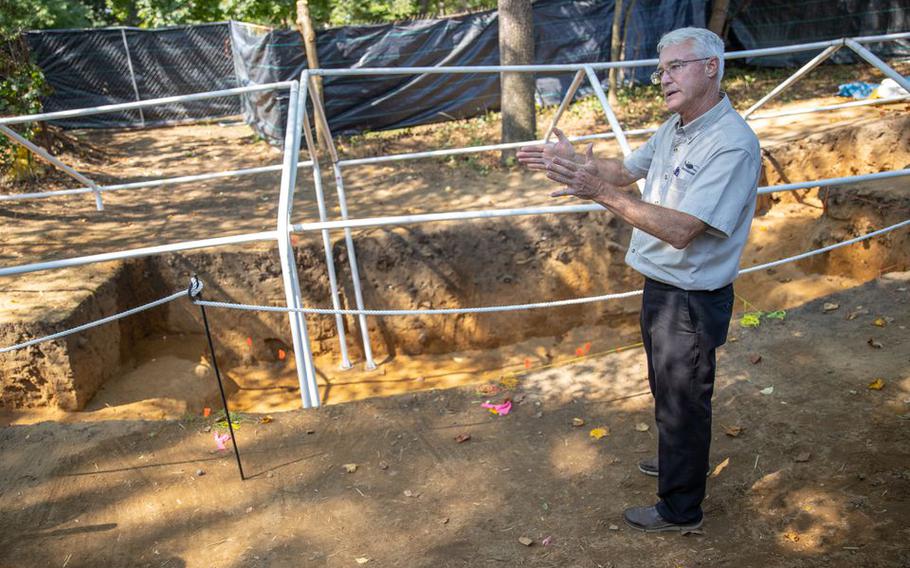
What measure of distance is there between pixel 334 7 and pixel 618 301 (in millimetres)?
16618

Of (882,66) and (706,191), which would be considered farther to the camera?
(882,66)

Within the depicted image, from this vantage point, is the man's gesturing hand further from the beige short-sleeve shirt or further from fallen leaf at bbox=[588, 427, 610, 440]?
fallen leaf at bbox=[588, 427, 610, 440]

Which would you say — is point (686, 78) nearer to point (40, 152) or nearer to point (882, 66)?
point (882, 66)

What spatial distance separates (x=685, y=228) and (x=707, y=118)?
428mm

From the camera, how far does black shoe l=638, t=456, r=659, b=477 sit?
3.35 metres

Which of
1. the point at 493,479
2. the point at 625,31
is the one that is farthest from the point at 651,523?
the point at 625,31

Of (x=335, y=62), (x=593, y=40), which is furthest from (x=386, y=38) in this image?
(x=593, y=40)

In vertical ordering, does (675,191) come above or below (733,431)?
above

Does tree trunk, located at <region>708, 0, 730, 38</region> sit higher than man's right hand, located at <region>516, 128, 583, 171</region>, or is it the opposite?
tree trunk, located at <region>708, 0, 730, 38</region>

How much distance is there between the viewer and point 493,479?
136 inches

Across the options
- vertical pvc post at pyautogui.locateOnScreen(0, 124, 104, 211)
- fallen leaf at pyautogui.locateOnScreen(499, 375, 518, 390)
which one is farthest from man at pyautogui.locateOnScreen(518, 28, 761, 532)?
vertical pvc post at pyautogui.locateOnScreen(0, 124, 104, 211)

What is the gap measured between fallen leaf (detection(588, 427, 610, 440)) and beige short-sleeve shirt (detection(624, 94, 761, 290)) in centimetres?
134

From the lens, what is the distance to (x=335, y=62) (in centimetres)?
1175

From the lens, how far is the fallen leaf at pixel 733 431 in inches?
143
